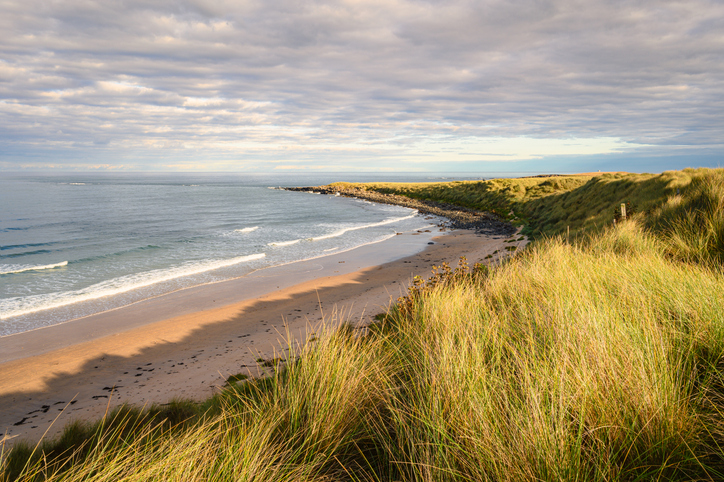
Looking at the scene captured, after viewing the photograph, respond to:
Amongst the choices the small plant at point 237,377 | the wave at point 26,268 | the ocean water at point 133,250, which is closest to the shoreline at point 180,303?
the ocean water at point 133,250

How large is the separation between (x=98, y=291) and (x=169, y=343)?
7.46m

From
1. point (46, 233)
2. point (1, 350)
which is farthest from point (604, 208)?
point (46, 233)

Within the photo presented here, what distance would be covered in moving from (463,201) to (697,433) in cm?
5364

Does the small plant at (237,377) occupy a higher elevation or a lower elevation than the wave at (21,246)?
lower

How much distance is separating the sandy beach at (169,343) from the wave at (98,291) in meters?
2.42

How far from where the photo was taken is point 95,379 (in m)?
8.83

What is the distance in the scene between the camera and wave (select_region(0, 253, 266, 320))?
1367 cm

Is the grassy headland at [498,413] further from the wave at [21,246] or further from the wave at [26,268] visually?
the wave at [21,246]

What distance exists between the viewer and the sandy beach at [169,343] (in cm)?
774

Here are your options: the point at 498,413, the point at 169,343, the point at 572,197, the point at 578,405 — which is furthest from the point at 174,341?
the point at 572,197

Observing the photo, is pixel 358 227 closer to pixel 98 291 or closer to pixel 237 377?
pixel 98 291

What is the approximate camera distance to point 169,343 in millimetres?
10719

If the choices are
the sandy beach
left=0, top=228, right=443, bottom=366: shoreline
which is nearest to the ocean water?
left=0, top=228, right=443, bottom=366: shoreline

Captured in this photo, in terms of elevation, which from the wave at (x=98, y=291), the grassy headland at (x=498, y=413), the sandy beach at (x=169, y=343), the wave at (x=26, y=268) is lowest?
the sandy beach at (x=169, y=343)
